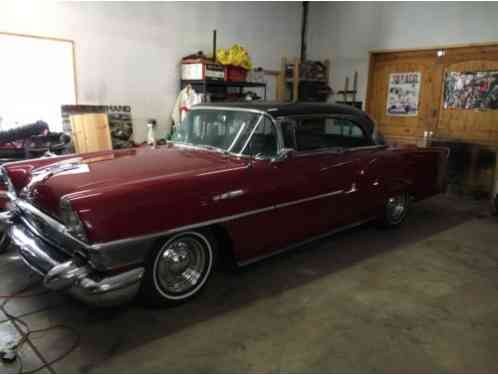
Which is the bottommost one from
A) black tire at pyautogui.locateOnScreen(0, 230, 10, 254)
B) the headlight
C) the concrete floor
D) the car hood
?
the concrete floor

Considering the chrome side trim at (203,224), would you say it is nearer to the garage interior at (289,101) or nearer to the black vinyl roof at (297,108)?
the garage interior at (289,101)

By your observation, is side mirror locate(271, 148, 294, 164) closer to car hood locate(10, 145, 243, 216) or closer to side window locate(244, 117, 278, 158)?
side window locate(244, 117, 278, 158)

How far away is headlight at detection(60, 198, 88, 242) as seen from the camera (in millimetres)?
2133

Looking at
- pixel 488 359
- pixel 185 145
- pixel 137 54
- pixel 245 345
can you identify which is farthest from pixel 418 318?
pixel 137 54

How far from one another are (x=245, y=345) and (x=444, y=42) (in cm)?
622

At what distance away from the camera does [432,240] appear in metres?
4.10

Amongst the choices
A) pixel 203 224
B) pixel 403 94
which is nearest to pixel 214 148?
pixel 203 224

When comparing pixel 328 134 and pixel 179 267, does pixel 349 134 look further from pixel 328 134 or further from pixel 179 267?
pixel 179 267

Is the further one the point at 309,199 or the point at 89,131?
the point at 89,131

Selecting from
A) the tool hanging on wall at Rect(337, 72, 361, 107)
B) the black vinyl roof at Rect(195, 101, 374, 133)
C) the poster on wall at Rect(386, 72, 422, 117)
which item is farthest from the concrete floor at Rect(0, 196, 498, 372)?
the tool hanging on wall at Rect(337, 72, 361, 107)

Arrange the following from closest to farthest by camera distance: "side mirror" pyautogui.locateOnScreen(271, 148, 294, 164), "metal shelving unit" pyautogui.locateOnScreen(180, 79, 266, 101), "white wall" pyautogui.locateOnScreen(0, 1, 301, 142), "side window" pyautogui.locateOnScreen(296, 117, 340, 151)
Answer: "side mirror" pyautogui.locateOnScreen(271, 148, 294, 164) → "side window" pyautogui.locateOnScreen(296, 117, 340, 151) → "white wall" pyautogui.locateOnScreen(0, 1, 301, 142) → "metal shelving unit" pyautogui.locateOnScreen(180, 79, 266, 101)

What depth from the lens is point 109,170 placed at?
2658 mm

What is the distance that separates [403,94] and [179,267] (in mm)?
6041

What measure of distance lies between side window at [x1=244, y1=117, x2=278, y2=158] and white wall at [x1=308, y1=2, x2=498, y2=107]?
4841 millimetres
